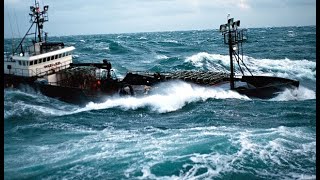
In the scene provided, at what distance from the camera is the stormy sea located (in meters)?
10.7

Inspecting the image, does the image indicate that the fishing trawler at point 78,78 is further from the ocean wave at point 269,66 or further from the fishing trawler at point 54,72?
the ocean wave at point 269,66

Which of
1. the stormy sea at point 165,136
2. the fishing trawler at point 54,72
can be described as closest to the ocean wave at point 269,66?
the stormy sea at point 165,136

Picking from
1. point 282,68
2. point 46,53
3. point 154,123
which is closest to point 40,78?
point 46,53

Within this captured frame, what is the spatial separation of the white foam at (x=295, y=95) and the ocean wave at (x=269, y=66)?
383 inches

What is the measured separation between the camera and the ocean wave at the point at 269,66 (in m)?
34.9

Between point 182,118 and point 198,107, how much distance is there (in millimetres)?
2809

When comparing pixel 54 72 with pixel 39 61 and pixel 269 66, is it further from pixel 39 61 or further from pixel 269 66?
pixel 269 66

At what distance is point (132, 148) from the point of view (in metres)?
12.9

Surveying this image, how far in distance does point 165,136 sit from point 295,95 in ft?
41.9

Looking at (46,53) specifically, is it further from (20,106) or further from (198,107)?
(198,107)

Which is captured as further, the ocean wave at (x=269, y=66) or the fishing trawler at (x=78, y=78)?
the ocean wave at (x=269, y=66)

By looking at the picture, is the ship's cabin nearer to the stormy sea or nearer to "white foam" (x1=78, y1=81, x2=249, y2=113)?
the stormy sea

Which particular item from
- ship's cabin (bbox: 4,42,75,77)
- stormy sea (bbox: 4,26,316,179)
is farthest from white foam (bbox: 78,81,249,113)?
ship's cabin (bbox: 4,42,75,77)

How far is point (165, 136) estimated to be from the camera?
14.5 m
